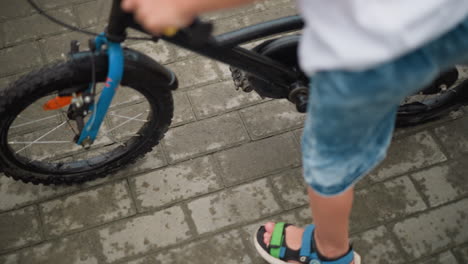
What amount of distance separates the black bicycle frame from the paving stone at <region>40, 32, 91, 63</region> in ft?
4.54

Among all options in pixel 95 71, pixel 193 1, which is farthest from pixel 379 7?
pixel 95 71

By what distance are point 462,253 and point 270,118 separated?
1144 mm

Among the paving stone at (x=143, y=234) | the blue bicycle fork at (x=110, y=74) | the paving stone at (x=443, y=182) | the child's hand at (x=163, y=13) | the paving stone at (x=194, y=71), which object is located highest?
the child's hand at (x=163, y=13)

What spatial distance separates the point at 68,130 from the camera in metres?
2.68

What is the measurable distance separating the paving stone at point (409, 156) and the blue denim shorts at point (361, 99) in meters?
1.05

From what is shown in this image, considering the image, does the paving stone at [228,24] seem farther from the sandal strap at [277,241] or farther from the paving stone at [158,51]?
the sandal strap at [277,241]

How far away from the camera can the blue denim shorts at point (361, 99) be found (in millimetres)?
1200

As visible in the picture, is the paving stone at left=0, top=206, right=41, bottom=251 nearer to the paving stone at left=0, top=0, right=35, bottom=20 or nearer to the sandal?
the sandal

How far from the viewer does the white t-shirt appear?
1.09 meters

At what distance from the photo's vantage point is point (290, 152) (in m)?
2.59

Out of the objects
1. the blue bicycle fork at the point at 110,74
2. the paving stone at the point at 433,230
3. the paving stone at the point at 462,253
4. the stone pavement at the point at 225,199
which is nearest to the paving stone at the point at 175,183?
the stone pavement at the point at 225,199

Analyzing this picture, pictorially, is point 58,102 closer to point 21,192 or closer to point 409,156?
point 21,192

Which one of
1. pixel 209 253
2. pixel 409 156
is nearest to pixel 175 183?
pixel 209 253

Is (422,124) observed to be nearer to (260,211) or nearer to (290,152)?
(290,152)
